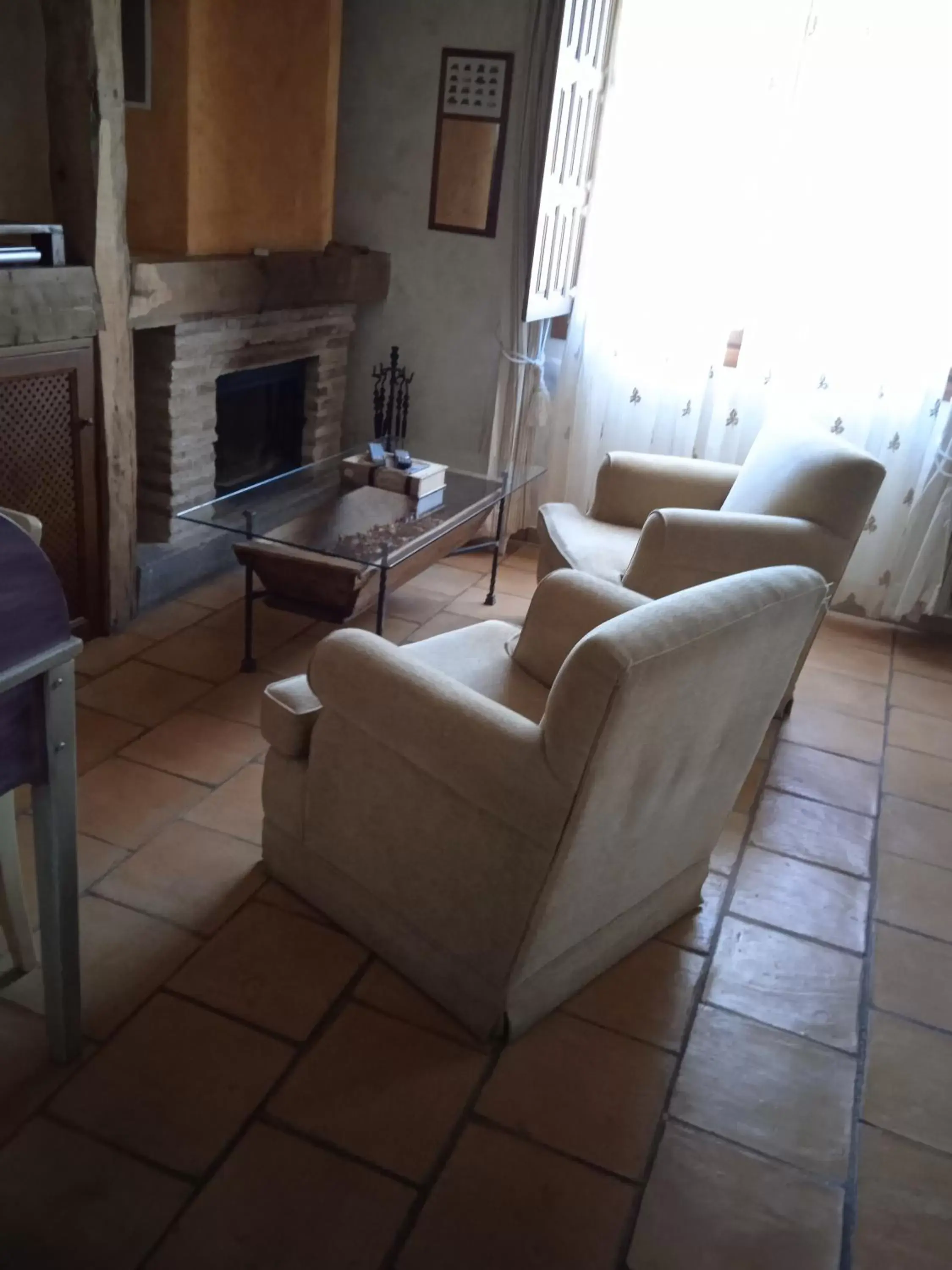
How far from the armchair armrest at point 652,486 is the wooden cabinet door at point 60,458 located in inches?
63.3

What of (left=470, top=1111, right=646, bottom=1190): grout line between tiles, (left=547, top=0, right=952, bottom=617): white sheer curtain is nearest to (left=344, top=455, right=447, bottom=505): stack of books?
(left=547, top=0, right=952, bottom=617): white sheer curtain

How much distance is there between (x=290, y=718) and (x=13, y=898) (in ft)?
1.84

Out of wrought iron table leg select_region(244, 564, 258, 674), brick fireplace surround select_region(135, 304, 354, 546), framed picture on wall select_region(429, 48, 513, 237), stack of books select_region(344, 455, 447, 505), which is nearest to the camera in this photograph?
wrought iron table leg select_region(244, 564, 258, 674)

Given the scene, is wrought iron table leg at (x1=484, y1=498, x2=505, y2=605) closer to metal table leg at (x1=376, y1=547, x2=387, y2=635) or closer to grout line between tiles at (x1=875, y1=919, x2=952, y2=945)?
metal table leg at (x1=376, y1=547, x2=387, y2=635)

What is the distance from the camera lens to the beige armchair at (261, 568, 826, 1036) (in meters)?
1.40

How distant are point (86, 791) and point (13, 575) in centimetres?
126

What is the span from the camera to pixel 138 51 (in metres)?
3.06

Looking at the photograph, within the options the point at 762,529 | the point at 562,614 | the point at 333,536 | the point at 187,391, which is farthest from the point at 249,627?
the point at 762,529

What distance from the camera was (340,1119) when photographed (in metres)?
1.57

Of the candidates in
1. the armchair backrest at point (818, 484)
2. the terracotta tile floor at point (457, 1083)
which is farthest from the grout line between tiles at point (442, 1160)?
the armchair backrest at point (818, 484)

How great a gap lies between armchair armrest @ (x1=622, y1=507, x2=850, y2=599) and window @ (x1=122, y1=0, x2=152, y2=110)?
82.5 inches

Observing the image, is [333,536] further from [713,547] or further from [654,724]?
[654,724]

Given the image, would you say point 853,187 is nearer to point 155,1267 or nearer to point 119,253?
point 119,253

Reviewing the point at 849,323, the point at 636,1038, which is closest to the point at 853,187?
the point at 849,323
